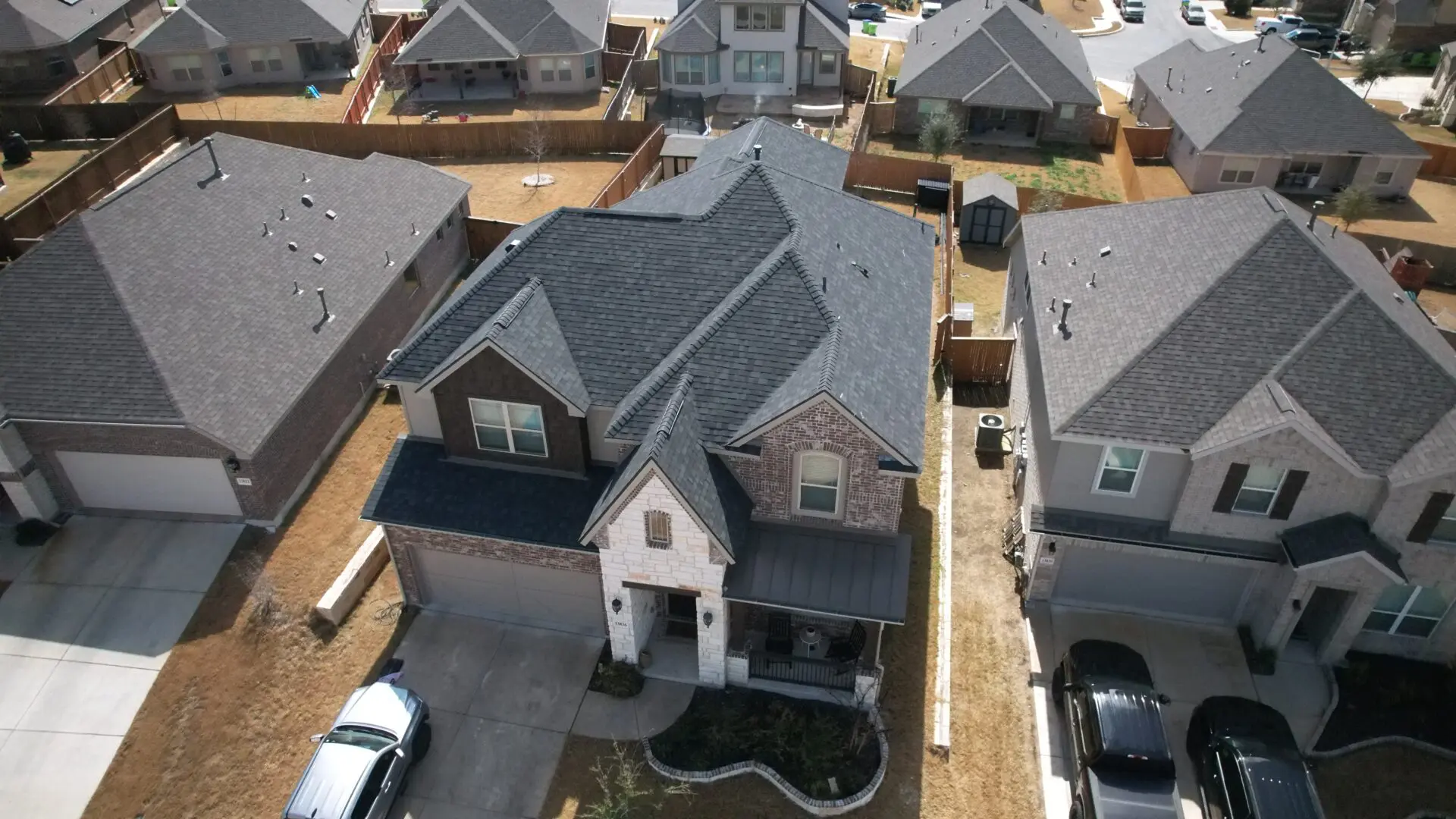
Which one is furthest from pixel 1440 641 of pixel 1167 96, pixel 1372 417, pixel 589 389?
pixel 1167 96

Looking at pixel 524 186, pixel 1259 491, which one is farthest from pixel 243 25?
pixel 1259 491

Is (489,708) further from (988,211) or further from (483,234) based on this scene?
(988,211)

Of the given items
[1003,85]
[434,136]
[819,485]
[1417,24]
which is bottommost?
[434,136]

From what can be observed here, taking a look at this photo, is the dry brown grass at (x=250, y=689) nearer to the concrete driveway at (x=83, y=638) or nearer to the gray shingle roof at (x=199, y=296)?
the concrete driveway at (x=83, y=638)

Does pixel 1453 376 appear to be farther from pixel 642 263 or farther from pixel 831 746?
pixel 642 263

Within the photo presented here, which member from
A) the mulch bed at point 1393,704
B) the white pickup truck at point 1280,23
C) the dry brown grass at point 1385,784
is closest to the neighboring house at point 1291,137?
the white pickup truck at point 1280,23

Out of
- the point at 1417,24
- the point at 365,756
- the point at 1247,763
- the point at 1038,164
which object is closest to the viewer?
the point at 1247,763
